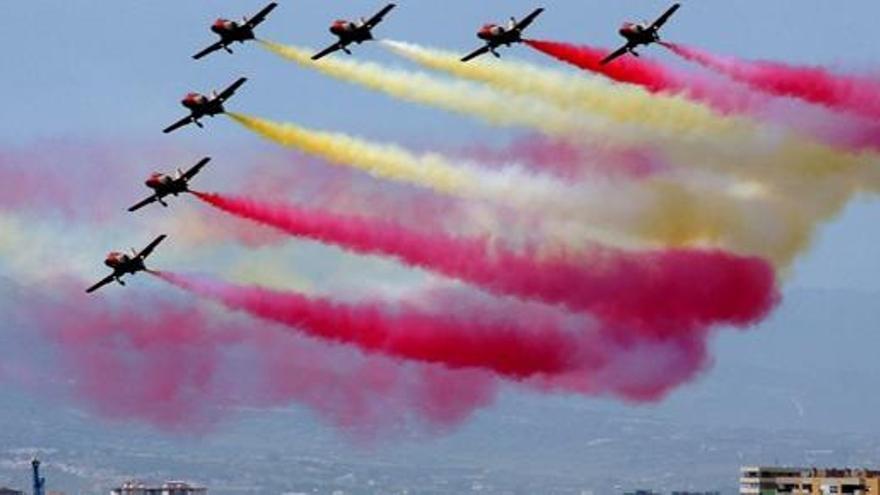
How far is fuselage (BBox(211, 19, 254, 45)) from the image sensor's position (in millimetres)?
115062

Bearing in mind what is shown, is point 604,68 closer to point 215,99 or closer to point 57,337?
point 215,99

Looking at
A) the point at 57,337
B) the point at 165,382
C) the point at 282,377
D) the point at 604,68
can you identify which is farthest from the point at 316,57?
the point at 282,377

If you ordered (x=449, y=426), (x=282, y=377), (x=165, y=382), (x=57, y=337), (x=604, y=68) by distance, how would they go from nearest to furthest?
(x=604, y=68) → (x=449, y=426) → (x=57, y=337) → (x=165, y=382) → (x=282, y=377)

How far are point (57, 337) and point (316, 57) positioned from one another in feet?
113

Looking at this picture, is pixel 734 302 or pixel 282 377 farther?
pixel 282 377

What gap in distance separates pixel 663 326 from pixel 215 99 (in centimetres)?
2057

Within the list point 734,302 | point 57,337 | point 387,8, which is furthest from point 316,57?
point 57,337

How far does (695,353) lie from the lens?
116 metres

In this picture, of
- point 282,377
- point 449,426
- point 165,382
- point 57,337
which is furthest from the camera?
point 282,377

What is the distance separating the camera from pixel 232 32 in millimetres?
115125

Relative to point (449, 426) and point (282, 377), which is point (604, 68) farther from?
point (282, 377)

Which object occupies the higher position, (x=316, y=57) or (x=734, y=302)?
(x=316, y=57)

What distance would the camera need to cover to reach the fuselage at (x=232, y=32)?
11506 centimetres

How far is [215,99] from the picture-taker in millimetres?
116188
